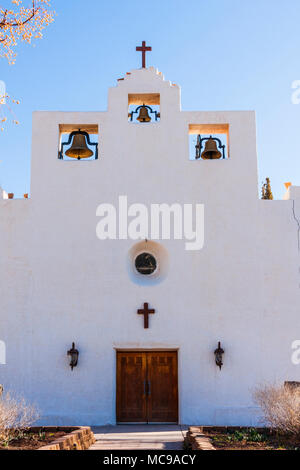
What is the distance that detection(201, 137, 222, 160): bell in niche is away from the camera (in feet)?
52.3

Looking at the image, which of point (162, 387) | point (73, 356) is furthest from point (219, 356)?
point (73, 356)

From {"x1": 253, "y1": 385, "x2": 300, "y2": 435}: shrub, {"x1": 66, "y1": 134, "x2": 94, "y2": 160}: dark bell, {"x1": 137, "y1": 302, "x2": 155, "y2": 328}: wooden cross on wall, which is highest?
{"x1": 66, "y1": 134, "x2": 94, "y2": 160}: dark bell

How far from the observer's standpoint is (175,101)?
1570cm

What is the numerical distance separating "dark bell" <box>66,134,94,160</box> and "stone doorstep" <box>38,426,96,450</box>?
7373 millimetres

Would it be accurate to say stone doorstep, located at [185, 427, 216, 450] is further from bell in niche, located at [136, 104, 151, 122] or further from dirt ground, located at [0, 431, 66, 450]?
bell in niche, located at [136, 104, 151, 122]

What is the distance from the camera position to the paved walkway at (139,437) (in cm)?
1120

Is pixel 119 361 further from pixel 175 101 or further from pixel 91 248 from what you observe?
pixel 175 101

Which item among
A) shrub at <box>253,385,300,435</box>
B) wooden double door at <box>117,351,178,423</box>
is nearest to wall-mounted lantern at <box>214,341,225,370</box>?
wooden double door at <box>117,351,178,423</box>

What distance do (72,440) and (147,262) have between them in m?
6.18

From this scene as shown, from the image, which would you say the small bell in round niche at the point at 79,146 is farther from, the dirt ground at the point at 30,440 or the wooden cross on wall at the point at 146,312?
the dirt ground at the point at 30,440

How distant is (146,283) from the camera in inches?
592

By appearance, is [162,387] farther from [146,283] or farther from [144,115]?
[144,115]
